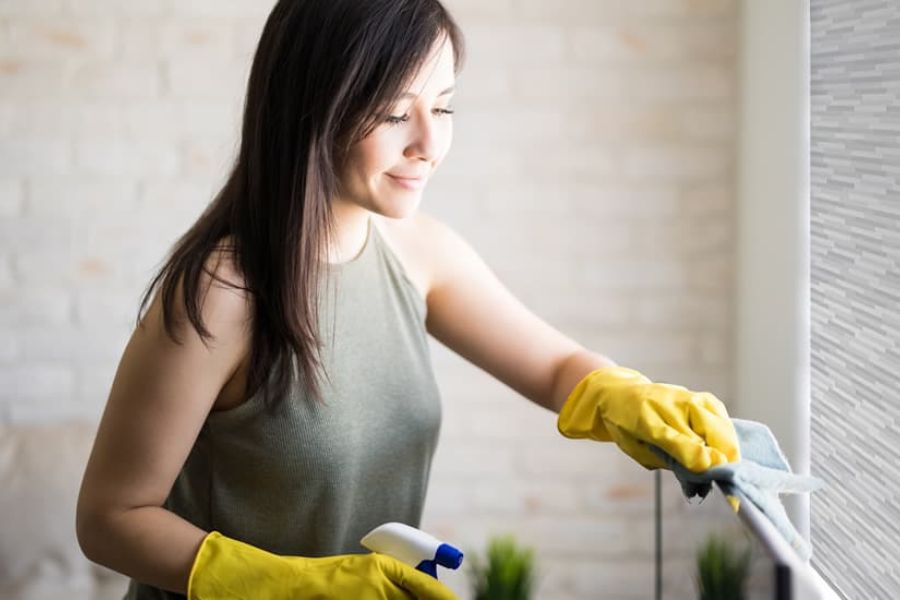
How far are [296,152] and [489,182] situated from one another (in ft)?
3.68

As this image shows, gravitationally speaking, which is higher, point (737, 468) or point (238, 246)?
point (238, 246)

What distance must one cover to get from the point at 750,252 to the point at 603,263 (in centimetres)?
29

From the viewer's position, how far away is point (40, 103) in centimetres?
239

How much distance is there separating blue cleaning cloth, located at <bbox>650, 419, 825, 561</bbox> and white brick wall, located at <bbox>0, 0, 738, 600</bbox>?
1.23m

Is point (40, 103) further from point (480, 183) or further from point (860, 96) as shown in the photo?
point (860, 96)

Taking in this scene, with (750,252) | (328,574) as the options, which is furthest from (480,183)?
(328,574)

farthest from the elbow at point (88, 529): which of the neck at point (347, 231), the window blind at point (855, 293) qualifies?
the window blind at point (855, 293)

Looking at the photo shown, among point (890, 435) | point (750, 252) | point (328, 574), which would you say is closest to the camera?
point (328, 574)

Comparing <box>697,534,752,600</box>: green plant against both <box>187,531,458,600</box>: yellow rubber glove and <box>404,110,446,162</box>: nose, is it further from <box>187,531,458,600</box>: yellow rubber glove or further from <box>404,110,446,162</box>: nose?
<box>404,110,446,162</box>: nose

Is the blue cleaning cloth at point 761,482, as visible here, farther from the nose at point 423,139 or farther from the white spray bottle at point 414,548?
the nose at point 423,139

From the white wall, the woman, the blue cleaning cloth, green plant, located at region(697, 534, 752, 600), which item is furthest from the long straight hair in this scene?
the white wall

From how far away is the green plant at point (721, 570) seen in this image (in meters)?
0.83


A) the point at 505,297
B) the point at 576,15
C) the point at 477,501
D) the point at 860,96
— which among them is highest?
the point at 576,15

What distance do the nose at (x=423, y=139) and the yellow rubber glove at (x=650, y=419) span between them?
32 cm
